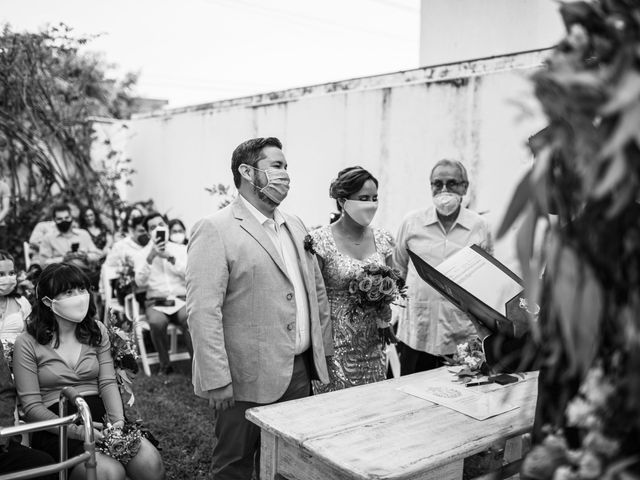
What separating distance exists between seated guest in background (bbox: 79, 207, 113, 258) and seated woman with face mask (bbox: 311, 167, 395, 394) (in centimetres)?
556

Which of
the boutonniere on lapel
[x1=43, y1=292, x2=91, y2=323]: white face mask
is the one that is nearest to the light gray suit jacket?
the boutonniere on lapel

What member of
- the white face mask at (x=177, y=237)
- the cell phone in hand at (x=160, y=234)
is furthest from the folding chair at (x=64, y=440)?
the white face mask at (x=177, y=237)

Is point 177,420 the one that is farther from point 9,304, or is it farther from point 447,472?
point 447,472

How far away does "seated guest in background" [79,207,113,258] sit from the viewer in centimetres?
852

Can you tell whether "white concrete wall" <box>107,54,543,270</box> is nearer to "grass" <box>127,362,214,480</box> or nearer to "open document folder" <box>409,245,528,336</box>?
"open document folder" <box>409,245,528,336</box>

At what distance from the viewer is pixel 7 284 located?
3.95 metres

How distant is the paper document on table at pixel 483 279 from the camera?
95.6 inches

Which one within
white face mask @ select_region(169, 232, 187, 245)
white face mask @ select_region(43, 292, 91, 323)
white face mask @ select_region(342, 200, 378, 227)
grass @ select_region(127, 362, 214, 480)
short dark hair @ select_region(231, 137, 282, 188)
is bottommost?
grass @ select_region(127, 362, 214, 480)

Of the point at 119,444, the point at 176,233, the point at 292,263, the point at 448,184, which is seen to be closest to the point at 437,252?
the point at 448,184

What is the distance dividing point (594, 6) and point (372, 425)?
5.76 feet

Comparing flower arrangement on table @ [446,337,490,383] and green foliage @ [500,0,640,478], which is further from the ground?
green foliage @ [500,0,640,478]

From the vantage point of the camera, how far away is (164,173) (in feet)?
35.3

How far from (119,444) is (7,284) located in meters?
1.55

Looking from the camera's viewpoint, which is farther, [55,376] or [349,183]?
[349,183]
